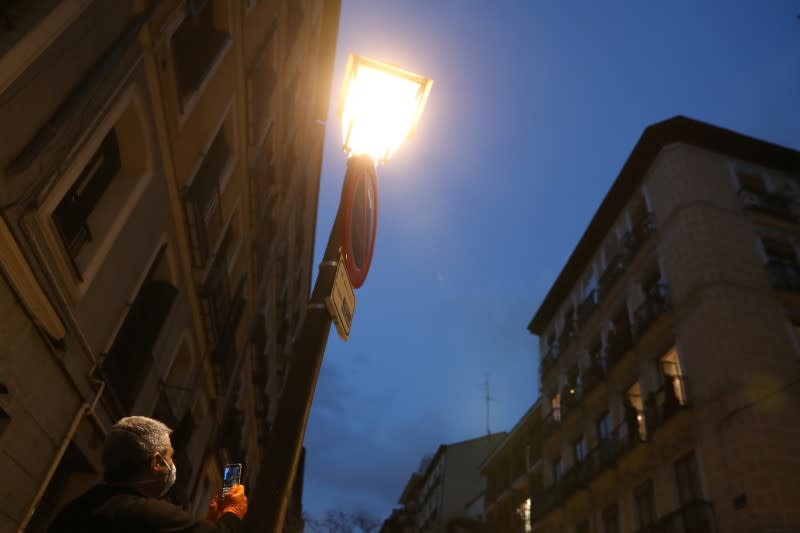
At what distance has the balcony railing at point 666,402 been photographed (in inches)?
698

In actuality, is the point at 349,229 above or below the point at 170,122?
below

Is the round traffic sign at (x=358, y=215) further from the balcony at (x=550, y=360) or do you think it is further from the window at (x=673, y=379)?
the balcony at (x=550, y=360)

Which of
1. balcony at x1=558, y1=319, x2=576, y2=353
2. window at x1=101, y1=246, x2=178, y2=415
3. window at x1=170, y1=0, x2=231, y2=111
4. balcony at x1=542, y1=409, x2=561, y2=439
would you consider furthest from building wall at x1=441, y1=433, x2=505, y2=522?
window at x1=170, y1=0, x2=231, y2=111

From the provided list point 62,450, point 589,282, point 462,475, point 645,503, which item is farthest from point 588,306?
point 462,475

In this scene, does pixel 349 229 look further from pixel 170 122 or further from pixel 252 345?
pixel 252 345

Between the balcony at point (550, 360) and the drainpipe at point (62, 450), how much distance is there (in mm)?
25564

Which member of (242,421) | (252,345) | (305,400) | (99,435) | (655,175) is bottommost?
(305,400)

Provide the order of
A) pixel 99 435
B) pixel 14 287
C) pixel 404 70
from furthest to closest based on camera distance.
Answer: pixel 99 435, pixel 14 287, pixel 404 70

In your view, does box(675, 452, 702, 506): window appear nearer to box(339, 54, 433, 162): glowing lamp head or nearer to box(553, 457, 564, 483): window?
box(553, 457, 564, 483): window

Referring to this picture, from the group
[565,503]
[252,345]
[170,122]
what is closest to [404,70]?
[170,122]

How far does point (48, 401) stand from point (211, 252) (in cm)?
613

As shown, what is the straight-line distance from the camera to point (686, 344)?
59.7ft

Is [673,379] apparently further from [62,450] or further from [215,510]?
[215,510]

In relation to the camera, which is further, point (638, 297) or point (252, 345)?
point (638, 297)
